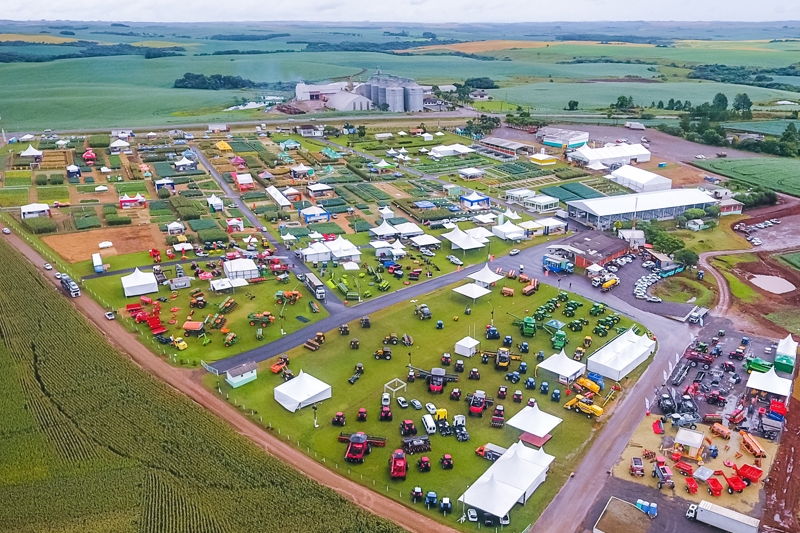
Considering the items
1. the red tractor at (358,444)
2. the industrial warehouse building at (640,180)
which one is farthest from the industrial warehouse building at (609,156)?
the red tractor at (358,444)

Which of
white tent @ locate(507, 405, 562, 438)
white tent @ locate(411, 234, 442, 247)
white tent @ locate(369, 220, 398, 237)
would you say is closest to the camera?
white tent @ locate(507, 405, 562, 438)

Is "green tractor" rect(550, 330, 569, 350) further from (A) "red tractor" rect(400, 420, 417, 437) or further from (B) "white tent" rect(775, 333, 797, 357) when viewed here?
(B) "white tent" rect(775, 333, 797, 357)

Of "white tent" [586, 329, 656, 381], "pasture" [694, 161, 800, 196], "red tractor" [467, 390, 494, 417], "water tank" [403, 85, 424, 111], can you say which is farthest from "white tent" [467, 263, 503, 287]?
"water tank" [403, 85, 424, 111]

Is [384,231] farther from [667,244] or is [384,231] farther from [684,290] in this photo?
[684,290]

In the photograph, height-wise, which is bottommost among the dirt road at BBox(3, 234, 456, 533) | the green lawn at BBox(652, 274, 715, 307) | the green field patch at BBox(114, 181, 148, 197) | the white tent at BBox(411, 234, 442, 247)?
the green lawn at BBox(652, 274, 715, 307)

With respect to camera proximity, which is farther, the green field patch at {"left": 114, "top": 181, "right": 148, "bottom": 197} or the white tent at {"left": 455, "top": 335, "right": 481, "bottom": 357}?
the green field patch at {"left": 114, "top": 181, "right": 148, "bottom": 197}
